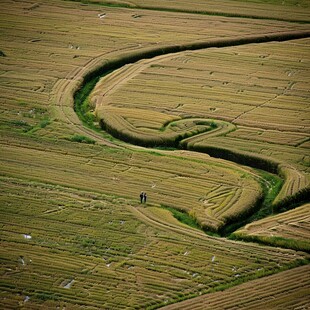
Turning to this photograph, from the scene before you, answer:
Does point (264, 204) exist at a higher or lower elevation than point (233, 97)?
lower

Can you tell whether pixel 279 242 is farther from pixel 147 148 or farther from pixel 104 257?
pixel 147 148

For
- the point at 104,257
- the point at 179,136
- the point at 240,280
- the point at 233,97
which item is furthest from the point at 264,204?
the point at 233,97

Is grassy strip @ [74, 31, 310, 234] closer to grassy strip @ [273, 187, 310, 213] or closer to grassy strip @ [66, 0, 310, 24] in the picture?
grassy strip @ [273, 187, 310, 213]

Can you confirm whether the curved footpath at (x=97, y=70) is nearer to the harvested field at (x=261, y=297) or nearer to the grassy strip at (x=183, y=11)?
the grassy strip at (x=183, y=11)

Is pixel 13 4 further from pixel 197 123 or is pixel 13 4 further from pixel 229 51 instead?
pixel 197 123

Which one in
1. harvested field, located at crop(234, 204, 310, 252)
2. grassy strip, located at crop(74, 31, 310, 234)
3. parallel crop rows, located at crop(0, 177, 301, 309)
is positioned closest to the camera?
parallel crop rows, located at crop(0, 177, 301, 309)

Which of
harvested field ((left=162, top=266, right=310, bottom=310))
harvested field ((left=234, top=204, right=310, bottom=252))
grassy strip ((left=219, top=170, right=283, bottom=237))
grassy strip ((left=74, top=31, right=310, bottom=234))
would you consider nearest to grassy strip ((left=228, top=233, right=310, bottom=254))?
harvested field ((left=234, top=204, right=310, bottom=252))

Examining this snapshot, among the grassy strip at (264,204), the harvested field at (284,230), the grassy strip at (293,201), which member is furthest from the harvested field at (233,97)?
the harvested field at (284,230)

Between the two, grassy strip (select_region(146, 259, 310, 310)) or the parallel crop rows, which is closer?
grassy strip (select_region(146, 259, 310, 310))

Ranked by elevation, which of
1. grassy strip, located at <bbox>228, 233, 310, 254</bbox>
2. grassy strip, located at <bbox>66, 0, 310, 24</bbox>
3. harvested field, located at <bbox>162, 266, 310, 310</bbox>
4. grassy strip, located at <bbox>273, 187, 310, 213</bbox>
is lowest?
harvested field, located at <bbox>162, 266, 310, 310</bbox>
